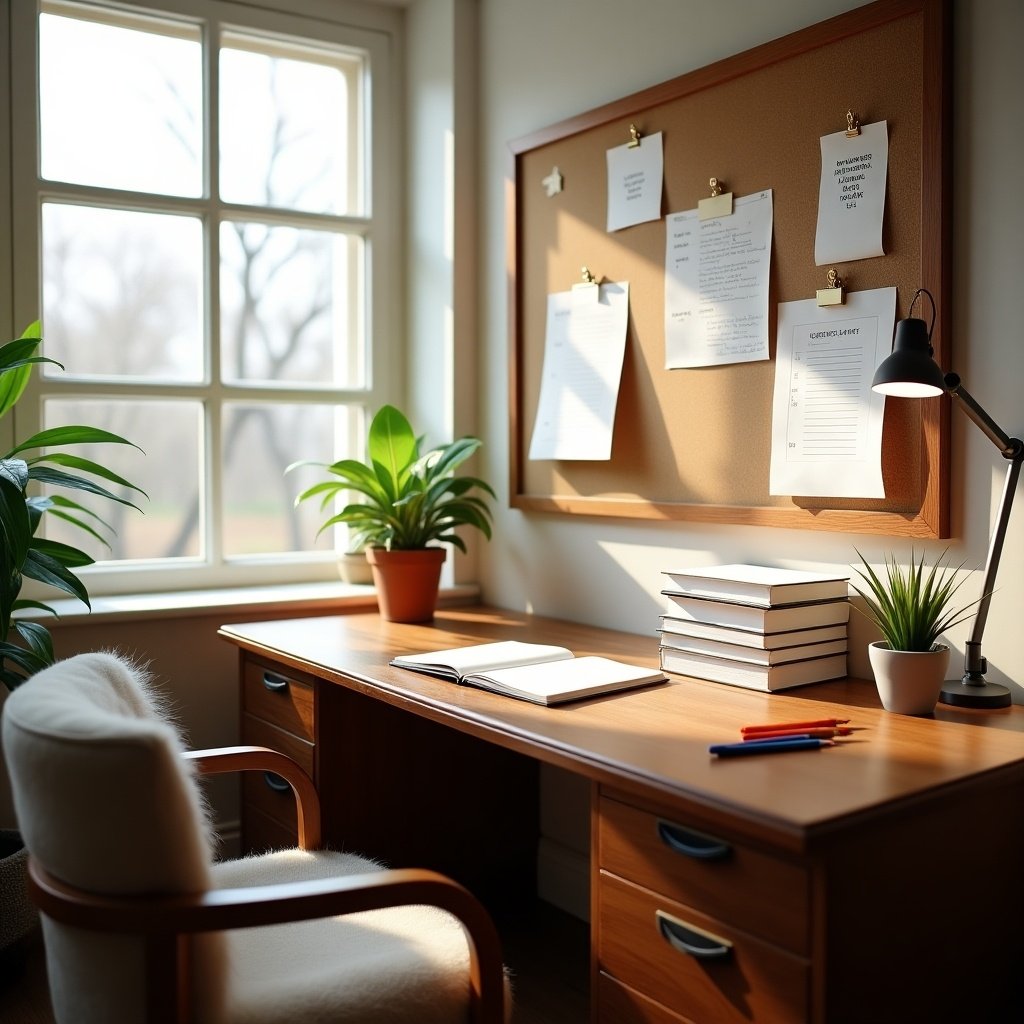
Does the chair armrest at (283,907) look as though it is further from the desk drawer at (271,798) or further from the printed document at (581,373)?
the printed document at (581,373)

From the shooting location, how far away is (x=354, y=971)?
1.41m

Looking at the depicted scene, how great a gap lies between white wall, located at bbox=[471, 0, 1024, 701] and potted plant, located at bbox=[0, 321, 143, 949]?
3.40 ft

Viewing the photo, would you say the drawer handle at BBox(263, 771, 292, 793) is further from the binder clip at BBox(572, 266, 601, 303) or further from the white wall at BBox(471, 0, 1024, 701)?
the binder clip at BBox(572, 266, 601, 303)

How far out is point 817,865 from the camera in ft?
4.02

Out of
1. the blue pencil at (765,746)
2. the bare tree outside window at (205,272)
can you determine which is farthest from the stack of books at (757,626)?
the bare tree outside window at (205,272)

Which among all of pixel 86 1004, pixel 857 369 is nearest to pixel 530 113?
pixel 857 369

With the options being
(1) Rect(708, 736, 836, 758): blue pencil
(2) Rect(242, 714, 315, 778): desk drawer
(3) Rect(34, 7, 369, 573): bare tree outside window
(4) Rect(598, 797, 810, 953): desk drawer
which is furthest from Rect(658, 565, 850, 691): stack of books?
(3) Rect(34, 7, 369, 573): bare tree outside window

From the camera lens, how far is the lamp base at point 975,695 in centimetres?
167

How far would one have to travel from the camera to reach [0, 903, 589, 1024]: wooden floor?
216cm

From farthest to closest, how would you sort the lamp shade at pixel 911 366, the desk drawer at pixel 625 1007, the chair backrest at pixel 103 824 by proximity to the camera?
the lamp shade at pixel 911 366
the desk drawer at pixel 625 1007
the chair backrest at pixel 103 824

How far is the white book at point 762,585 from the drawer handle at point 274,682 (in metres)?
0.88

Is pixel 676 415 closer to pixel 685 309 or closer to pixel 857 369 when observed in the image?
pixel 685 309

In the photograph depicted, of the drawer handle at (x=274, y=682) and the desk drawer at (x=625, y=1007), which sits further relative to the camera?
the drawer handle at (x=274, y=682)

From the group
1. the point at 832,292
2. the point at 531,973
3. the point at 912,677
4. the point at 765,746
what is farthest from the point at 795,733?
the point at 531,973
